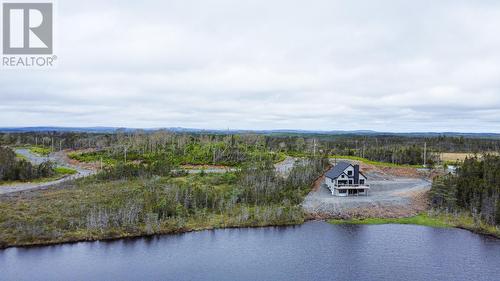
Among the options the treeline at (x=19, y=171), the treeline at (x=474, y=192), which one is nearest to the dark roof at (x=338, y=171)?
the treeline at (x=474, y=192)

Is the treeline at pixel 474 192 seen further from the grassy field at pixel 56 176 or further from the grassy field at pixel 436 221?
the grassy field at pixel 56 176

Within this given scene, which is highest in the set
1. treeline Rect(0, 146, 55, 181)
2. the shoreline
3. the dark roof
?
the dark roof

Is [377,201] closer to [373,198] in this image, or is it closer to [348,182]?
[373,198]

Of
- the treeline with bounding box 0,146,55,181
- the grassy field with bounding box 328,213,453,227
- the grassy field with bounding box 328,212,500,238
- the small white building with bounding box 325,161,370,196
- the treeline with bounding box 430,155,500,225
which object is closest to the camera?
the grassy field with bounding box 328,212,500,238

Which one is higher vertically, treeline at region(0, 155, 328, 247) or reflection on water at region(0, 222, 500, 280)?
treeline at region(0, 155, 328, 247)

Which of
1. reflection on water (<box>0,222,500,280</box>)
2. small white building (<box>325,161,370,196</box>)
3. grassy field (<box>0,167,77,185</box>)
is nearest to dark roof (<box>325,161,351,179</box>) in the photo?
small white building (<box>325,161,370,196</box>)

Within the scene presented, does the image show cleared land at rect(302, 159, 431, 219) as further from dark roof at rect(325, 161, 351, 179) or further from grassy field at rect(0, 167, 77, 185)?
grassy field at rect(0, 167, 77, 185)

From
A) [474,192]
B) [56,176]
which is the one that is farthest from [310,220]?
[56,176]
